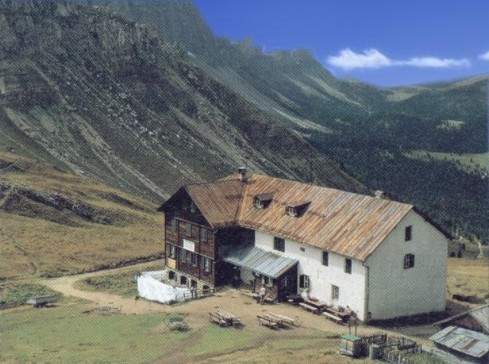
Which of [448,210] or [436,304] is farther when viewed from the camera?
[448,210]

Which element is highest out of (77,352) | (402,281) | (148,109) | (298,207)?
(148,109)

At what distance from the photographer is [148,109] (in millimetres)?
150375

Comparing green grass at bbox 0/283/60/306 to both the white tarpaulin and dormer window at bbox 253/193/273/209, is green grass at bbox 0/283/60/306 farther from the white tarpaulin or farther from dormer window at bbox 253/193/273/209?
dormer window at bbox 253/193/273/209

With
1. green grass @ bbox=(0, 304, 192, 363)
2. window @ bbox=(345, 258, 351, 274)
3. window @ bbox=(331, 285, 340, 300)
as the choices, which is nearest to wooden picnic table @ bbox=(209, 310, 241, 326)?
green grass @ bbox=(0, 304, 192, 363)

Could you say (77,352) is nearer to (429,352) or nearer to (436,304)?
(429,352)

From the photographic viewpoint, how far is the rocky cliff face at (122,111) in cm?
12469

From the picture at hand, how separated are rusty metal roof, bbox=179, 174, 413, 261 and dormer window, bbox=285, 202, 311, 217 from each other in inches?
10.7

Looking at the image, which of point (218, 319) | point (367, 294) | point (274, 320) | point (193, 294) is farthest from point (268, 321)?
point (193, 294)

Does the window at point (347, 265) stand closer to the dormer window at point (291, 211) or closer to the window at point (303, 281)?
the window at point (303, 281)

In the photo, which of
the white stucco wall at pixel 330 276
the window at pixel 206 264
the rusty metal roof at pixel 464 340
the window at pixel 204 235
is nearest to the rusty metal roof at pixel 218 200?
the window at pixel 204 235

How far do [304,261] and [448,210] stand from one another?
109701mm

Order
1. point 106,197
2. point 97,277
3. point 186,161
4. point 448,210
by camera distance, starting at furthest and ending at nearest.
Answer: point 448,210 < point 186,161 < point 106,197 < point 97,277

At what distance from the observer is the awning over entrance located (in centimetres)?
4762

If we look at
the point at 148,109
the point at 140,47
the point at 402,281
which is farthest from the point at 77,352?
the point at 140,47
